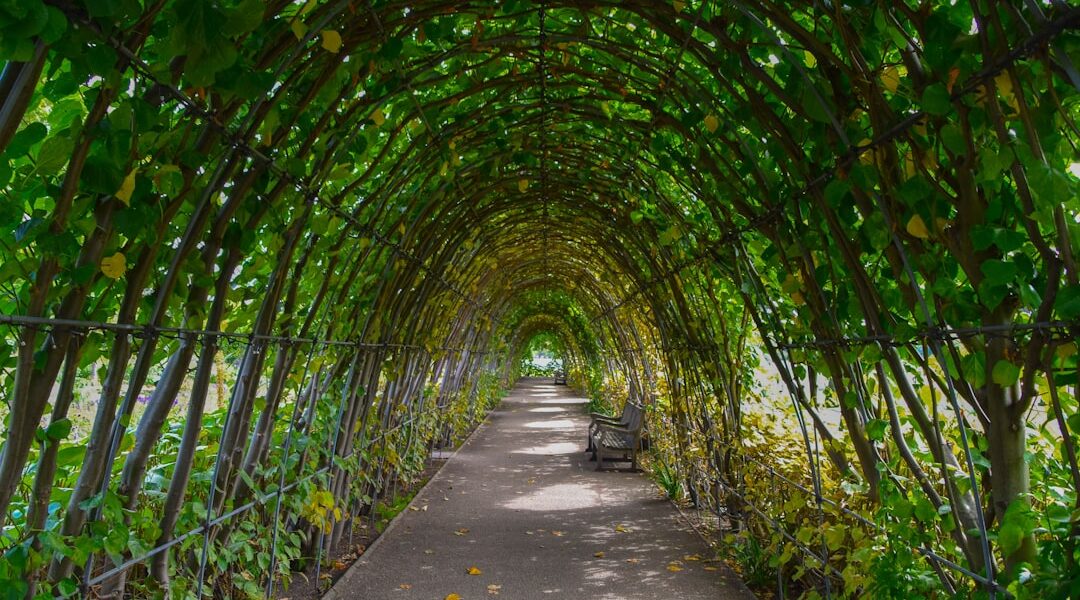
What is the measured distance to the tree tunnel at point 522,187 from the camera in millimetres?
1415

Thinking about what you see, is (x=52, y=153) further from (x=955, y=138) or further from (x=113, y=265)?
(x=955, y=138)

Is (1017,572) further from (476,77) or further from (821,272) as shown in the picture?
(476,77)

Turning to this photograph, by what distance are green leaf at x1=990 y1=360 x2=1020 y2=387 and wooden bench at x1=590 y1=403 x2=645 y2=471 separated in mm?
6258

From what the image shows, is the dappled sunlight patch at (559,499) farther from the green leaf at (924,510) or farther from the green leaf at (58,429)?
the green leaf at (58,429)

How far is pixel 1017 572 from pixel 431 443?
24.3ft

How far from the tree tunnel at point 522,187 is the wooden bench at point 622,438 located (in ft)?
10.8

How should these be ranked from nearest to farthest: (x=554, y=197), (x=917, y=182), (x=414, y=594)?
(x=917, y=182) → (x=414, y=594) → (x=554, y=197)

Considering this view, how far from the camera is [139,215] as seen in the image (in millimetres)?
1555

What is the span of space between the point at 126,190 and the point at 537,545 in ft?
12.7

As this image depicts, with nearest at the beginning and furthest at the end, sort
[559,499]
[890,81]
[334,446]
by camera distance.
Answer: [890,81] → [334,446] → [559,499]

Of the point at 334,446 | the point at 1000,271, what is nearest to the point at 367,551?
the point at 334,446

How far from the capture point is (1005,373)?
4.86ft

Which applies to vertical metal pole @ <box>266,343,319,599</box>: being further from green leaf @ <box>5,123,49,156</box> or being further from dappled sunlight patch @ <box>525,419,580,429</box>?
dappled sunlight patch @ <box>525,419,580,429</box>

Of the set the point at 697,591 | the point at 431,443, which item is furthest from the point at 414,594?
the point at 431,443
